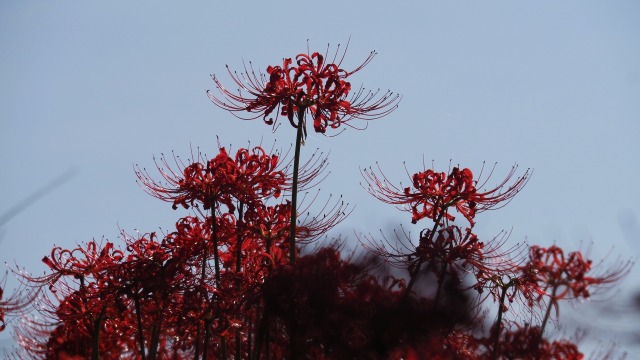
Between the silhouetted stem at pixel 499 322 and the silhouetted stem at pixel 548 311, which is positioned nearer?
the silhouetted stem at pixel 548 311

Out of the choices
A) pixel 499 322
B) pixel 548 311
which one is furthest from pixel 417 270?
pixel 548 311

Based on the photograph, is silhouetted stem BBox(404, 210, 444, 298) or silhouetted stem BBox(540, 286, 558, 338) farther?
silhouetted stem BBox(404, 210, 444, 298)

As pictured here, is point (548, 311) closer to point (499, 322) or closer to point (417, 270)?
point (499, 322)

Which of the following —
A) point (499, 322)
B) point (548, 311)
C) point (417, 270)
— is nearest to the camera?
point (548, 311)

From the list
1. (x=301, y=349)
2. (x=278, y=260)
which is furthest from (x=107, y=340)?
(x=301, y=349)

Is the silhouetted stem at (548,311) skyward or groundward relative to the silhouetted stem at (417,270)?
groundward

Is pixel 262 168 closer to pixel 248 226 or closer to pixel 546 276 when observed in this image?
pixel 248 226

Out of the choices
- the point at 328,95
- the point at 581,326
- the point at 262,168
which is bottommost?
the point at 581,326

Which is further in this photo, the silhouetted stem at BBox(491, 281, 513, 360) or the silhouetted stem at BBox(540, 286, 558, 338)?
the silhouetted stem at BBox(491, 281, 513, 360)

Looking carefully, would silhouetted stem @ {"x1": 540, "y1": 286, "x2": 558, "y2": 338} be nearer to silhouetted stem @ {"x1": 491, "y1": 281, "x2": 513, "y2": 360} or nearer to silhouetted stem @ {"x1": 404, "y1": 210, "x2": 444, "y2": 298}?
silhouetted stem @ {"x1": 491, "y1": 281, "x2": 513, "y2": 360}

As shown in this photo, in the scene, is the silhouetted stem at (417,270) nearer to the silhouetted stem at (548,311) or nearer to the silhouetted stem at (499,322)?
the silhouetted stem at (499,322)

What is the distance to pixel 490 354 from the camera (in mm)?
5367

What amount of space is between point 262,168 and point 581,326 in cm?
381

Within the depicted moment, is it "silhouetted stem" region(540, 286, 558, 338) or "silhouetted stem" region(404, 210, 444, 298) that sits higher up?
"silhouetted stem" region(404, 210, 444, 298)
